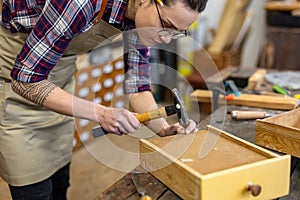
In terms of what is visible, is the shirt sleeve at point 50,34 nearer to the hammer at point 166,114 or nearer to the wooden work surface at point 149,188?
the hammer at point 166,114

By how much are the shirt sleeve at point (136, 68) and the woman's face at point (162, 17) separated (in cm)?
20

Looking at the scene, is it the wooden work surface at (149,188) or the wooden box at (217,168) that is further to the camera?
the wooden work surface at (149,188)

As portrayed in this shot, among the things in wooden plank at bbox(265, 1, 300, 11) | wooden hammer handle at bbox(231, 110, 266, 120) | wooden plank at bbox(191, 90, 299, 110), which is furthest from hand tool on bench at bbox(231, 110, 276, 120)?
wooden plank at bbox(265, 1, 300, 11)

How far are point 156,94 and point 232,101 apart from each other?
1.60 m

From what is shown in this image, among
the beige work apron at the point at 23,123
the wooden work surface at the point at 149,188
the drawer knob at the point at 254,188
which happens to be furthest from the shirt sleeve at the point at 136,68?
the drawer knob at the point at 254,188

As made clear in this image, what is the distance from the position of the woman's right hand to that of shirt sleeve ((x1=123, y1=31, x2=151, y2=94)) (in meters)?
0.28

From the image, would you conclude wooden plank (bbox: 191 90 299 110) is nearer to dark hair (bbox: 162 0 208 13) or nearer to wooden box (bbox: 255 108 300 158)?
wooden box (bbox: 255 108 300 158)

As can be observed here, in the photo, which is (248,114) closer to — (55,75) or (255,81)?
(255,81)

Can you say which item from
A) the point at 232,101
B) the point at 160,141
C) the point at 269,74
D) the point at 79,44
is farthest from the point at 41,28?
the point at 269,74

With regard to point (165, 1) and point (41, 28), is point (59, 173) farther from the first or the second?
point (165, 1)

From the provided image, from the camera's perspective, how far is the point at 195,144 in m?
1.05

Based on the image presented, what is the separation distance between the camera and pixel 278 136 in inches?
45.1

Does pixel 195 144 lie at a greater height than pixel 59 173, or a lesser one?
greater

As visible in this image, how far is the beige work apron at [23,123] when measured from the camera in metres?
1.25
